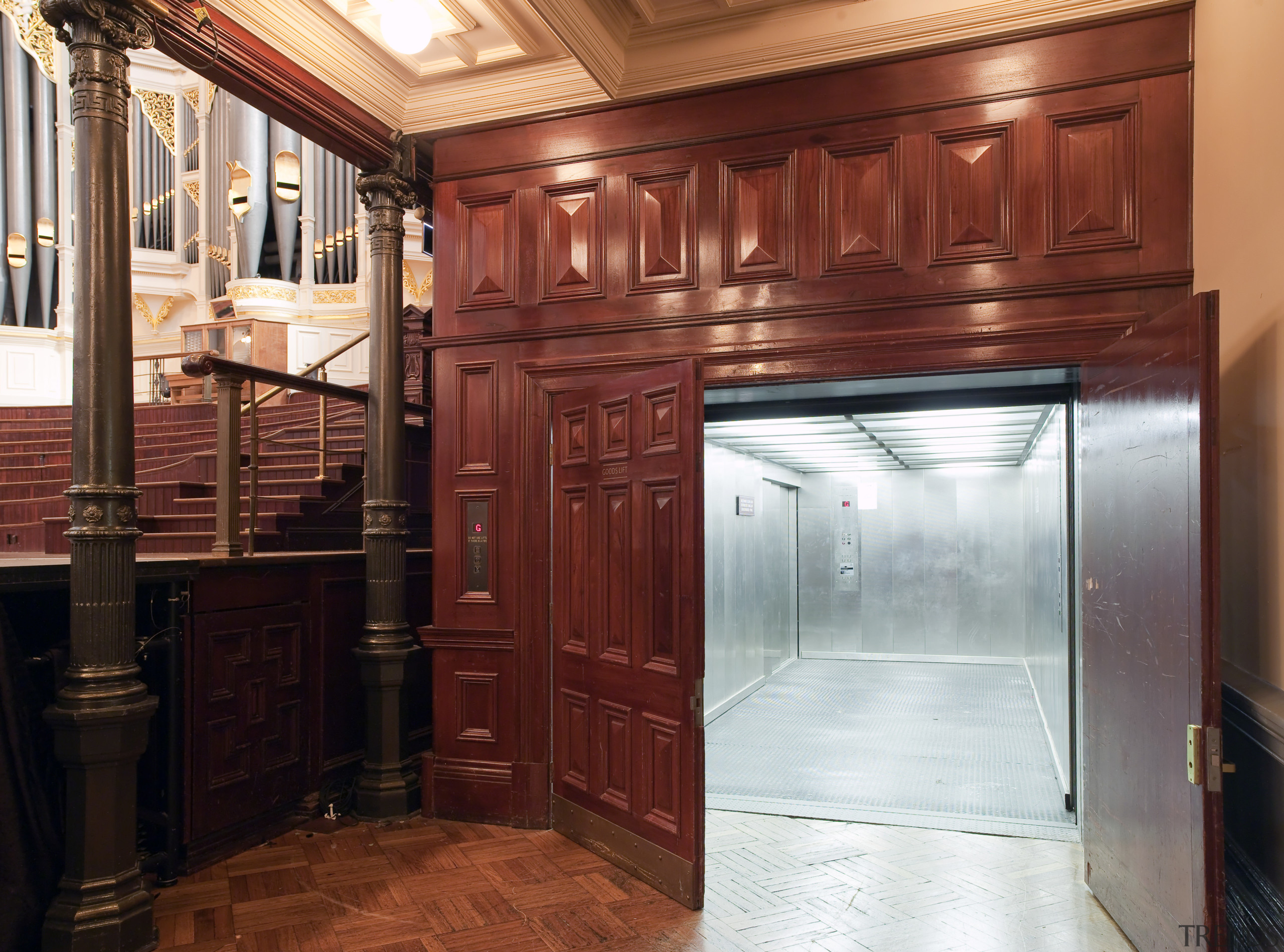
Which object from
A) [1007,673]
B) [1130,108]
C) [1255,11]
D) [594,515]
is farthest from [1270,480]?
[1007,673]

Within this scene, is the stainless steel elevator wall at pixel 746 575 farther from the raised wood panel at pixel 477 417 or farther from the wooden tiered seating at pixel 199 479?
the wooden tiered seating at pixel 199 479

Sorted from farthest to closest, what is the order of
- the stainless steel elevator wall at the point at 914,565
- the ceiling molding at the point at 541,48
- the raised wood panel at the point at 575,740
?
1. the stainless steel elevator wall at the point at 914,565
2. the raised wood panel at the point at 575,740
3. the ceiling molding at the point at 541,48

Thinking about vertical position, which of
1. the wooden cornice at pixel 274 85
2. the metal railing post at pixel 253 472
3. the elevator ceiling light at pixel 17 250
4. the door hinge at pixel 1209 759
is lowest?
the door hinge at pixel 1209 759

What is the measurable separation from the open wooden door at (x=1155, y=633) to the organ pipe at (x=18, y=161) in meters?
13.3

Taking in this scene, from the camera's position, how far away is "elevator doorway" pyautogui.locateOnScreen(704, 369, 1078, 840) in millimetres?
4484

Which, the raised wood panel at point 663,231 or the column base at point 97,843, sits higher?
the raised wood panel at point 663,231

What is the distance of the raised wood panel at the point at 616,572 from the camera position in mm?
3857

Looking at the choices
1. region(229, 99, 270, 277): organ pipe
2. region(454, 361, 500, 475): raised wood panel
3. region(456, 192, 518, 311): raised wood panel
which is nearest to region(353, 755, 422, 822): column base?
region(454, 361, 500, 475): raised wood panel

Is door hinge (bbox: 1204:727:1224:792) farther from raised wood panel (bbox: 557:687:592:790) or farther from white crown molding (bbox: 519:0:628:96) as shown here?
white crown molding (bbox: 519:0:628:96)

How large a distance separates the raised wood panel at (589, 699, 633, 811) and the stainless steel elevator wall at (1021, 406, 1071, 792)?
2.16 m

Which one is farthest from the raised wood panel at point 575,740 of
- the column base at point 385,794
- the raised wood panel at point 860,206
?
the raised wood panel at point 860,206

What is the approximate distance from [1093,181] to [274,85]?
343cm

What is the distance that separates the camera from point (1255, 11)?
271cm

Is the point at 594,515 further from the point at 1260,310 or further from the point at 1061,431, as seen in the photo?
the point at 1061,431
